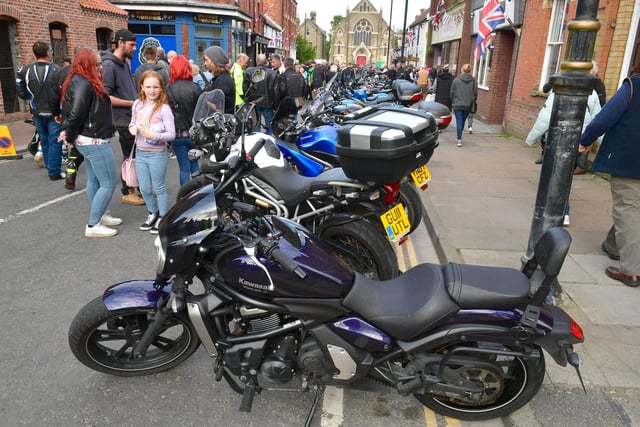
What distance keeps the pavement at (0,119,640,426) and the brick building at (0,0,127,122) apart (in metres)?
3.89

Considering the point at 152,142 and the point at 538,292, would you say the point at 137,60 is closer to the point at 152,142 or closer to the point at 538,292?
the point at 152,142

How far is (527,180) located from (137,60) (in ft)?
78.2

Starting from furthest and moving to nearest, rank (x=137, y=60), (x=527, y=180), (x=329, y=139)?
(x=137, y=60) → (x=527, y=180) → (x=329, y=139)

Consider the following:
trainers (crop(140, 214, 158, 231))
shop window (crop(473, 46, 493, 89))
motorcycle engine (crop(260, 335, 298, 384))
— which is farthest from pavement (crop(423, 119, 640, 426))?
shop window (crop(473, 46, 493, 89))

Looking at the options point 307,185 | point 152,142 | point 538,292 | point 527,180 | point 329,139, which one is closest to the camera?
point 538,292

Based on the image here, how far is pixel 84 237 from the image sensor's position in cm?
532

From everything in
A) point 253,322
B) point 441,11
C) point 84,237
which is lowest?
point 84,237

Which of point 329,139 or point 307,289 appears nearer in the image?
point 307,289

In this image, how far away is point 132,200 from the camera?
21.1 ft

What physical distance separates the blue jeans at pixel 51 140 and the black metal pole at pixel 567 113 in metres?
6.94

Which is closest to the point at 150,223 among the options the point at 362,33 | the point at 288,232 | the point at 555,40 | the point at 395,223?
the point at 395,223

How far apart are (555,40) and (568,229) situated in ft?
23.6

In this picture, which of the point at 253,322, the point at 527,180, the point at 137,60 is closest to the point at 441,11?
the point at 137,60

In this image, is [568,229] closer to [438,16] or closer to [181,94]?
[181,94]
